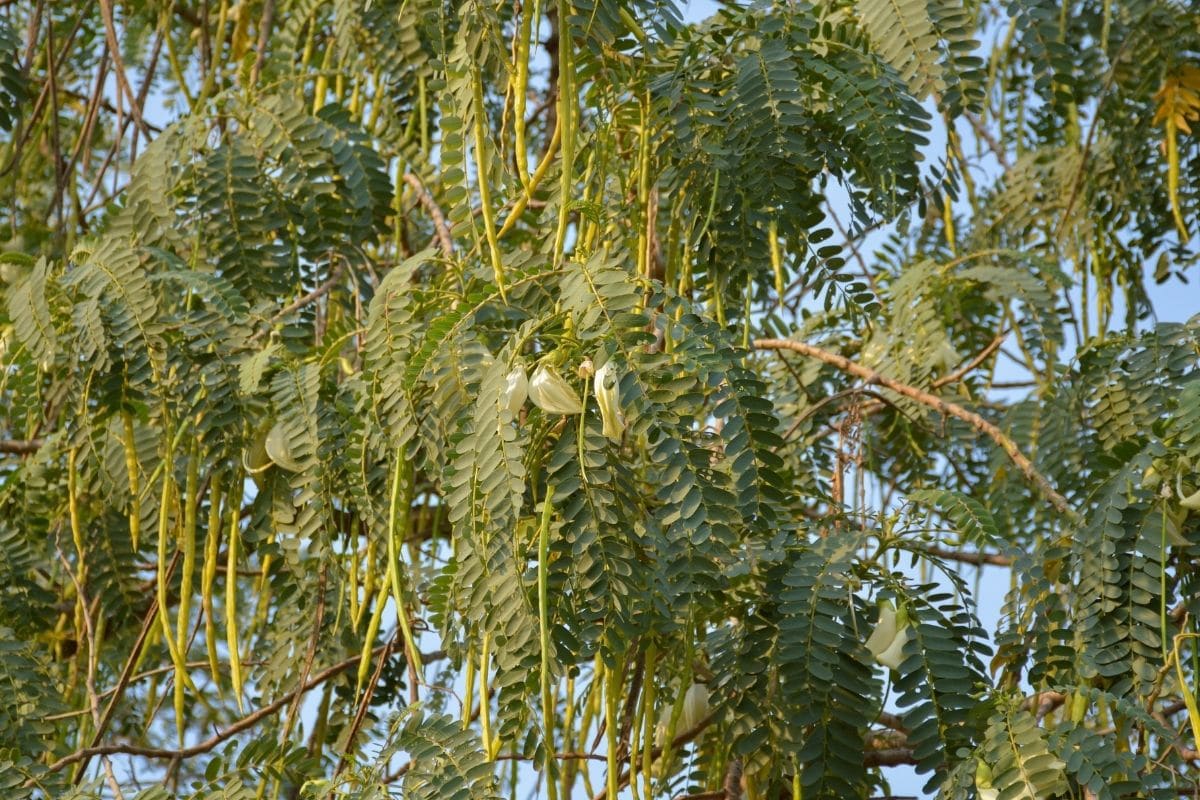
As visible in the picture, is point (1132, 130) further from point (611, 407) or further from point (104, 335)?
point (104, 335)

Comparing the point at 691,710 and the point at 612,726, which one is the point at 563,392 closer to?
the point at 612,726

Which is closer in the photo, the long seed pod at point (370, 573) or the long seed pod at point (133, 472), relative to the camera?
the long seed pod at point (370, 573)

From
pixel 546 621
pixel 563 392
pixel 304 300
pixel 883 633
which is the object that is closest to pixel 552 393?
pixel 563 392

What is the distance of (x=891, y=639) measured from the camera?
1692 mm

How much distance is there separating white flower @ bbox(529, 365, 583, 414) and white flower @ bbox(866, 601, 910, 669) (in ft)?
1.43

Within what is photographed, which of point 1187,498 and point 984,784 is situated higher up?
point 1187,498

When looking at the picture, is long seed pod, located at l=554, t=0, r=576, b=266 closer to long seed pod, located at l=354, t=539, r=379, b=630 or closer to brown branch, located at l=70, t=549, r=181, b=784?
long seed pod, located at l=354, t=539, r=379, b=630

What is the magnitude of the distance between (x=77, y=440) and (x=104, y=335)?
26 centimetres

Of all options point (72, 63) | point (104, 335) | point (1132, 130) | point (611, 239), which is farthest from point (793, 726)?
point (72, 63)

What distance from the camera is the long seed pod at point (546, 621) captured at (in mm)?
1505

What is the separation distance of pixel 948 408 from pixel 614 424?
35.8 inches

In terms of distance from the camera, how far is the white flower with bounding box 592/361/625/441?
1.54 m

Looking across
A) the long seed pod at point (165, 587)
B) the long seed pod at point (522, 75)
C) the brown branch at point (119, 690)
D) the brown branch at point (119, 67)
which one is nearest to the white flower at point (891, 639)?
the long seed pod at point (522, 75)

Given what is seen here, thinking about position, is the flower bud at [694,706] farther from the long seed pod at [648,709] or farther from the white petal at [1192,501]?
the white petal at [1192,501]
